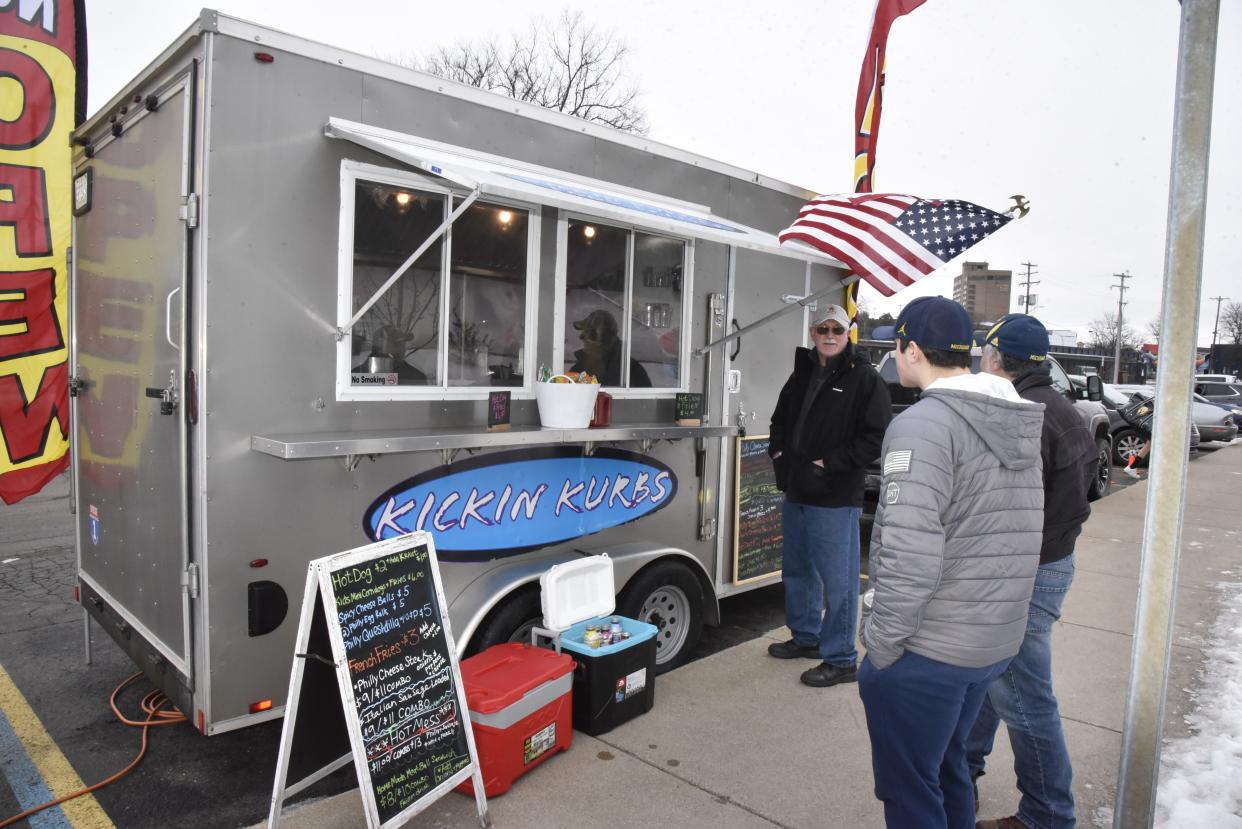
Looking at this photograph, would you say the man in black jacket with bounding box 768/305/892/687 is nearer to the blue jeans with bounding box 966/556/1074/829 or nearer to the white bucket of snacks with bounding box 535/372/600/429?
the white bucket of snacks with bounding box 535/372/600/429

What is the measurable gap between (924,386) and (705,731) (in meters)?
2.11

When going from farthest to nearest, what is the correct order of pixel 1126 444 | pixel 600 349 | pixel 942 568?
1. pixel 1126 444
2. pixel 600 349
3. pixel 942 568

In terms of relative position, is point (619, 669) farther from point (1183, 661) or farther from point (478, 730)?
point (1183, 661)

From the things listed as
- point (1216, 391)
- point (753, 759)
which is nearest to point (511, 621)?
point (753, 759)

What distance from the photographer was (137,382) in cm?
355

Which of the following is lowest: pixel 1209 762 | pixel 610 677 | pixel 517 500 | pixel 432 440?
pixel 1209 762

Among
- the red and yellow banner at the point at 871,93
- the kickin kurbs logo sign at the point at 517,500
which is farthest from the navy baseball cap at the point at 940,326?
the red and yellow banner at the point at 871,93

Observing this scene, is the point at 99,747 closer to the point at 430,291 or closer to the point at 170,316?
the point at 170,316

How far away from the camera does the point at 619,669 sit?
372cm

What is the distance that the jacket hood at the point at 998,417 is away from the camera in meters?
2.23

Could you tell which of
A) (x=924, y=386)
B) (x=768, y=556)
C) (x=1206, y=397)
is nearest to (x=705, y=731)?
(x=768, y=556)

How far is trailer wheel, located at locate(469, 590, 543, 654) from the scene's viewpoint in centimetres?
365

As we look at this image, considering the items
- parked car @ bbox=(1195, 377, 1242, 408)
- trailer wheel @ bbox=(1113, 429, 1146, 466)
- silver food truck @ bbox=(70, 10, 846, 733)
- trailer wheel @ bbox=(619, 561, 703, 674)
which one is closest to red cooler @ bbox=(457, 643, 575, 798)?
silver food truck @ bbox=(70, 10, 846, 733)

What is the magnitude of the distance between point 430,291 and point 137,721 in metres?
2.56
